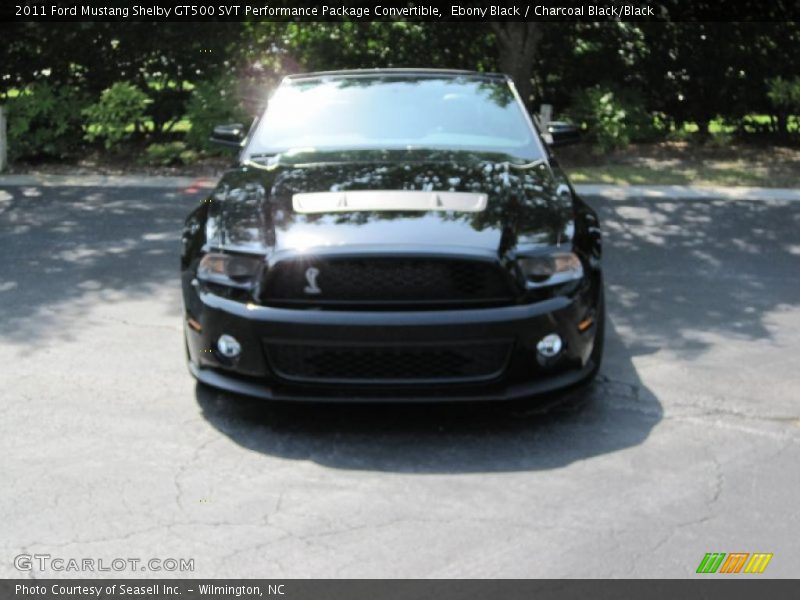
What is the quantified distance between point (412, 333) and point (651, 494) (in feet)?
3.78

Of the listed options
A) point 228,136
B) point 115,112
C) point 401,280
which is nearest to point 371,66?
point 115,112

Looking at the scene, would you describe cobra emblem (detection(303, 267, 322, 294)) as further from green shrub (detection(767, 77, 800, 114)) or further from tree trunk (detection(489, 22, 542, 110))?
green shrub (detection(767, 77, 800, 114))

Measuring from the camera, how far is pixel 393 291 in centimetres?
496

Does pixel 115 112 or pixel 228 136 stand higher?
pixel 228 136

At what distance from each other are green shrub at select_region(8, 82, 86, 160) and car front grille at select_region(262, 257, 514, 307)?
9.82 meters

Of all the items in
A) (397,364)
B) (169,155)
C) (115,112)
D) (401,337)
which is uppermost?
(401,337)

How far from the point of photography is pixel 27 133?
14031 mm

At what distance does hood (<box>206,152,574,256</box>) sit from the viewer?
5.08m

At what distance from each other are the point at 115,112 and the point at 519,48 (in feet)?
16.2

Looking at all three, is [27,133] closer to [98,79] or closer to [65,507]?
[98,79]

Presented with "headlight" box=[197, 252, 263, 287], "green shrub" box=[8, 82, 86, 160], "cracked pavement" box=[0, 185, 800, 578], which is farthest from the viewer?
"green shrub" box=[8, 82, 86, 160]

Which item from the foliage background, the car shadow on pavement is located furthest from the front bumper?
the foliage background

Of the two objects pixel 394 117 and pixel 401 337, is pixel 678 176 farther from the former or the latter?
pixel 401 337

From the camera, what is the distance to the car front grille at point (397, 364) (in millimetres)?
4965
